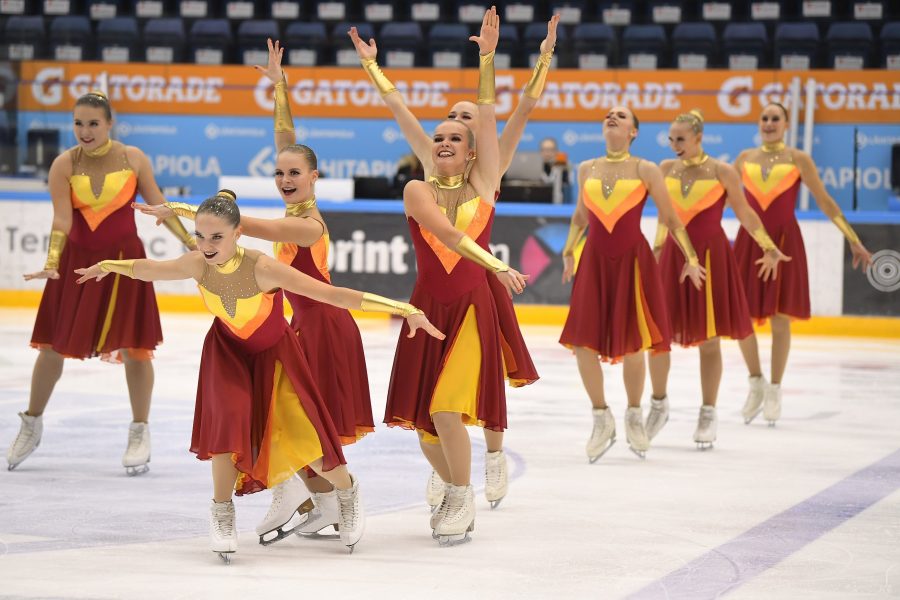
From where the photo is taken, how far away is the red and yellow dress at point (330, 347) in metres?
4.14

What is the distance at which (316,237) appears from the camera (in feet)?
13.6

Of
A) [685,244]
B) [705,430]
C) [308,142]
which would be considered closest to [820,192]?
[685,244]

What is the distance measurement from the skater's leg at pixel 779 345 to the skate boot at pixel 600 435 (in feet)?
5.22

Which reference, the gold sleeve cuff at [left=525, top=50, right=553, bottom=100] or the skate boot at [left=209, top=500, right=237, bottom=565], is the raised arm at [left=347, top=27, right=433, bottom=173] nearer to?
the gold sleeve cuff at [left=525, top=50, right=553, bottom=100]

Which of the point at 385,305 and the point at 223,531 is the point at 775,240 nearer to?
the point at 385,305

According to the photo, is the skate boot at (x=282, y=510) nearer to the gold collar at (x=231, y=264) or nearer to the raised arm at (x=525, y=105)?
the gold collar at (x=231, y=264)

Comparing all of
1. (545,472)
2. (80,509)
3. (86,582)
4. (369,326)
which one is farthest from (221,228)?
(369,326)

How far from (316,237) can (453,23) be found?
11483 mm

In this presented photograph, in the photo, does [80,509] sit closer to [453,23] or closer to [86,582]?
[86,582]

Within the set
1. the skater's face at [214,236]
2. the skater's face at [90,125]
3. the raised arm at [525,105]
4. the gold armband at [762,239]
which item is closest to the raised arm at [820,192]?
the gold armband at [762,239]

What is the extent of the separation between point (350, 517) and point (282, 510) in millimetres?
260

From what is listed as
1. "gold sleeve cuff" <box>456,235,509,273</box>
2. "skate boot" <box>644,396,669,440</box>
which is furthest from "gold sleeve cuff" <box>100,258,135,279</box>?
"skate boot" <box>644,396,669,440</box>

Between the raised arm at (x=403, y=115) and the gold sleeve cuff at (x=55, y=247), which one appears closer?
the raised arm at (x=403, y=115)

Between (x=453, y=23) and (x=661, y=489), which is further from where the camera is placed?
(x=453, y=23)
